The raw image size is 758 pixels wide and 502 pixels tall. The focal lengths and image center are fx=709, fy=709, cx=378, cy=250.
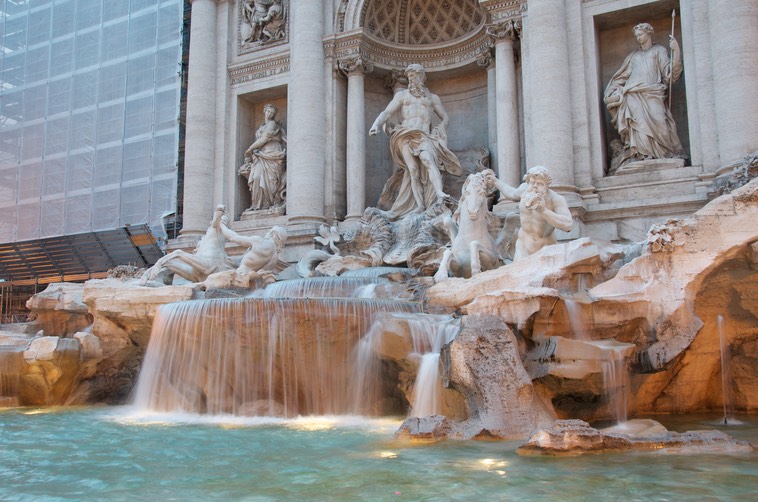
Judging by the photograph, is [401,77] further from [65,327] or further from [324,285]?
[65,327]

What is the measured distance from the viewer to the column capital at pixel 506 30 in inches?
554

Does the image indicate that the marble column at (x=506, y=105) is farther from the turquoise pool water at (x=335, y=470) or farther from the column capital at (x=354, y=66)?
the turquoise pool water at (x=335, y=470)

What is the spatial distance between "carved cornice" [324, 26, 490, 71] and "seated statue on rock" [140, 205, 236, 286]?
5324 millimetres

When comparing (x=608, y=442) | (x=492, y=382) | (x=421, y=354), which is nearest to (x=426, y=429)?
(x=492, y=382)

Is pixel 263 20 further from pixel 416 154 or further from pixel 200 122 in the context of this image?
pixel 416 154

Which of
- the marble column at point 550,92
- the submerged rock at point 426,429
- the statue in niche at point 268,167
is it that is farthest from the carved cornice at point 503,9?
the submerged rock at point 426,429

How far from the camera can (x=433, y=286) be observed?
9.12 metres

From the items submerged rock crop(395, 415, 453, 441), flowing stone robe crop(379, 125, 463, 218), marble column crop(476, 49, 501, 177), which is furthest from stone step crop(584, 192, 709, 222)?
submerged rock crop(395, 415, 453, 441)

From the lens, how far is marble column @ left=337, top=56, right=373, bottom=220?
50.9 ft

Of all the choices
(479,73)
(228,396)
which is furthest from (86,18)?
(228,396)

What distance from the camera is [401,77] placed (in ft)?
54.5

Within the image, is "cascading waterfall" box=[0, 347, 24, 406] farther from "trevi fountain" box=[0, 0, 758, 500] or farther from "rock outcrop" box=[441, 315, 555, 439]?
"rock outcrop" box=[441, 315, 555, 439]

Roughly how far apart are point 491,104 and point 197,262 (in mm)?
7239

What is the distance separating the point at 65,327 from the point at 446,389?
7.08 m
